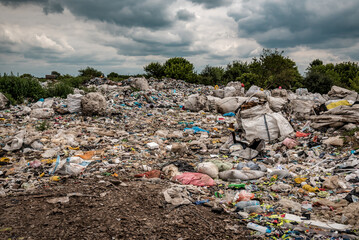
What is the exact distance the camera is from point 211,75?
20562mm

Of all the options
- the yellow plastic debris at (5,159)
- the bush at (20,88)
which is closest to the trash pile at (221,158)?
the yellow plastic debris at (5,159)

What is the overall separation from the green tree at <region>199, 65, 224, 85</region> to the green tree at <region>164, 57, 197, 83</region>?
820mm

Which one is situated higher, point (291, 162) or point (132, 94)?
point (132, 94)

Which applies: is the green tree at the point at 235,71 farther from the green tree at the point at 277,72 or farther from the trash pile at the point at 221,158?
the trash pile at the point at 221,158

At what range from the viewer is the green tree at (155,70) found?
70.3 feet

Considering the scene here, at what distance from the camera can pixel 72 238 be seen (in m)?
2.01

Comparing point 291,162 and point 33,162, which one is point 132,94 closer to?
point 33,162

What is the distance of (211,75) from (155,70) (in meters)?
4.96

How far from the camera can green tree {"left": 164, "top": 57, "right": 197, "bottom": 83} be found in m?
19.8

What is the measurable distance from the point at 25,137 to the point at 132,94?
6.34 meters

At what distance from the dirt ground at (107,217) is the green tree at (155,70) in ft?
62.6

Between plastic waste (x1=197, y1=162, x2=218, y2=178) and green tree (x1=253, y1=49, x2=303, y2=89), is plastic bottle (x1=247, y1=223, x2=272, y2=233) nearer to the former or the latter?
plastic waste (x1=197, y1=162, x2=218, y2=178)

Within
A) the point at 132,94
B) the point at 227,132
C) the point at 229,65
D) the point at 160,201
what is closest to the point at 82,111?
the point at 132,94

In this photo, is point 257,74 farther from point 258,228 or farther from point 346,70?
point 258,228
